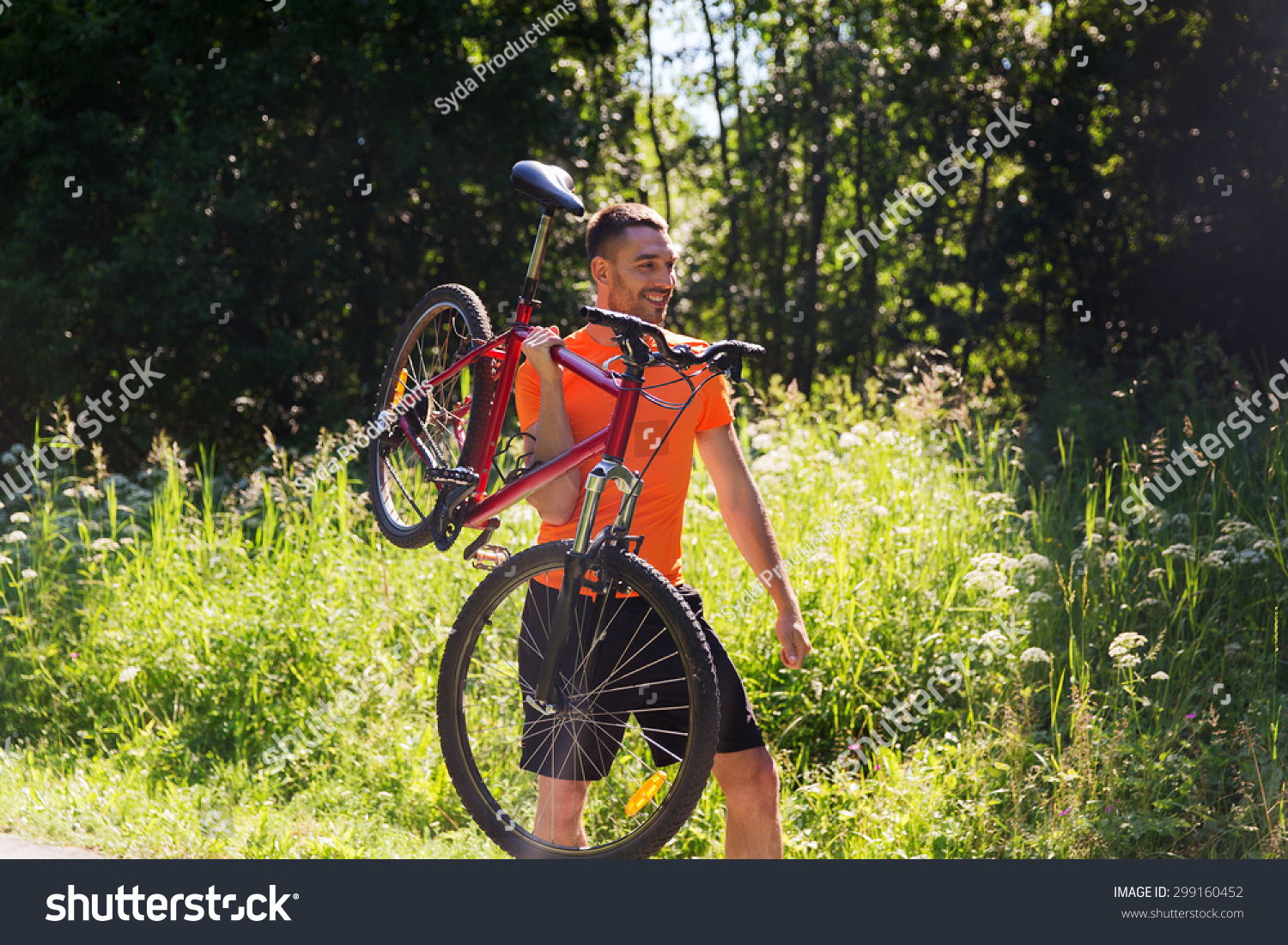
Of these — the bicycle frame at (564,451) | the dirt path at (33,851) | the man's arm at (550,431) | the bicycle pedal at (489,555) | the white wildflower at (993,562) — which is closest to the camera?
the bicycle frame at (564,451)

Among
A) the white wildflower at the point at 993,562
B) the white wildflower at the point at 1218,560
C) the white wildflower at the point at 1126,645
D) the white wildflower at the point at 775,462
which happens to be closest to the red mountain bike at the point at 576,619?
the white wildflower at the point at 1126,645

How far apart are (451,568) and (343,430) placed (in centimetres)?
520

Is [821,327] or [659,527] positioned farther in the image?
[821,327]

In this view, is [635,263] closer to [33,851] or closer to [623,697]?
[623,697]

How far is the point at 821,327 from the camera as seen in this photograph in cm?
1727

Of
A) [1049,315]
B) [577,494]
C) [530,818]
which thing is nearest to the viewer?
[577,494]

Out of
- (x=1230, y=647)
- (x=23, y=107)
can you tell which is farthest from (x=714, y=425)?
(x=23, y=107)

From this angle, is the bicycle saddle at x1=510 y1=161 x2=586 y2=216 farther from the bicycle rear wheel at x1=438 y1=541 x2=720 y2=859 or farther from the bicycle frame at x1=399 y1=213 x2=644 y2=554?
the bicycle rear wheel at x1=438 y1=541 x2=720 y2=859

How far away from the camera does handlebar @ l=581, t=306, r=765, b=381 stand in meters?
2.32

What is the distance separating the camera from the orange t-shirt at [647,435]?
2744 mm

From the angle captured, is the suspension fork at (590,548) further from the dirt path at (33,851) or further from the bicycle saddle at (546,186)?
the dirt path at (33,851)

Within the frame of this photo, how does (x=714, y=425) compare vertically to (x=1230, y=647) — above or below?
above

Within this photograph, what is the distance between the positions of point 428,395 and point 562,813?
145cm

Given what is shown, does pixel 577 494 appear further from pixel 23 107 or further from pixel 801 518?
pixel 23 107
